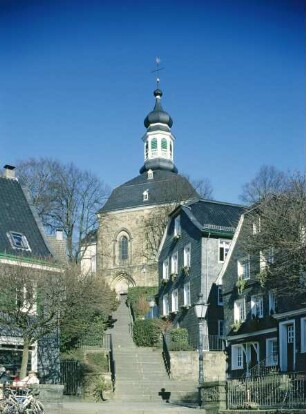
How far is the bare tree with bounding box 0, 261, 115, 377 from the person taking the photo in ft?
88.6

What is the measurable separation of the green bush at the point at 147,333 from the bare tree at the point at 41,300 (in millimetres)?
10065

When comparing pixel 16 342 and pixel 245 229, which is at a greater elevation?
pixel 245 229

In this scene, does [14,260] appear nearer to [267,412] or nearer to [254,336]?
[254,336]

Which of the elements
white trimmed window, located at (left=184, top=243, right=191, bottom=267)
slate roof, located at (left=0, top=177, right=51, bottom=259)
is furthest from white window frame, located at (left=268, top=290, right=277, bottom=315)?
white trimmed window, located at (left=184, top=243, right=191, bottom=267)

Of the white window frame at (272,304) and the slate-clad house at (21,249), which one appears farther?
the white window frame at (272,304)

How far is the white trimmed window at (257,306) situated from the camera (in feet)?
112

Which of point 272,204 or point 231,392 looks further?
point 272,204

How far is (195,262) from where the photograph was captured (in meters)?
42.8

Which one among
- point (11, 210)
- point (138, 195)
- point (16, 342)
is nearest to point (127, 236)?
point (138, 195)

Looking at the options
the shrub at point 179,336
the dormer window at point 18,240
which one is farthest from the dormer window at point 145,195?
the dormer window at point 18,240

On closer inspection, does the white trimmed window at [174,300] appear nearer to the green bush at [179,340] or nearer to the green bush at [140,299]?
the green bush at [179,340]

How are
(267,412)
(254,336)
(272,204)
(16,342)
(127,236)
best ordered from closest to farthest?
(267,412) → (272,204) → (16,342) → (254,336) → (127,236)

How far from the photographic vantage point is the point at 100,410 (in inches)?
858

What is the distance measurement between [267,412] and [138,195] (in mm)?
52952
